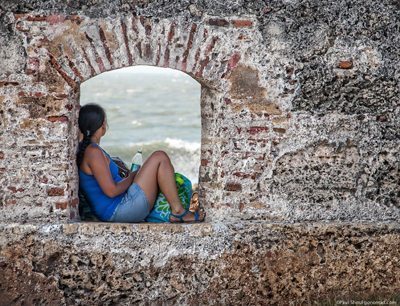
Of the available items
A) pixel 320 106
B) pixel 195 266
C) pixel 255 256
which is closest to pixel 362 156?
pixel 320 106

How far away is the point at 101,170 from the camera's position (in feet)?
19.6

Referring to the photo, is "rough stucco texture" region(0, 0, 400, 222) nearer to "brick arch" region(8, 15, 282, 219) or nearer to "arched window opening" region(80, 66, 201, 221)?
"brick arch" region(8, 15, 282, 219)

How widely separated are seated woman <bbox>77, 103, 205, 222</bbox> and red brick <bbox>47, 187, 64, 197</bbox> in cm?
35

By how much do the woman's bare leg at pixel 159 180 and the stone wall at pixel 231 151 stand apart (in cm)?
22

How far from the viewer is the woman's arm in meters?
5.97

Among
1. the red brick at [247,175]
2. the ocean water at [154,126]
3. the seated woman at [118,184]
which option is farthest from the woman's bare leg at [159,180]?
the ocean water at [154,126]

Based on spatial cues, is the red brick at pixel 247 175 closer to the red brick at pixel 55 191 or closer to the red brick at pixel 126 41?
the red brick at pixel 126 41

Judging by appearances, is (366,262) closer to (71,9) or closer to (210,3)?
(210,3)

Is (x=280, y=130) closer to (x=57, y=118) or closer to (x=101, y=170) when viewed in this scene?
(x=101, y=170)

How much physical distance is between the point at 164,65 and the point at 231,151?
2.60 feet

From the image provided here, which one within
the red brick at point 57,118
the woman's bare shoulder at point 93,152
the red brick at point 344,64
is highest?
the red brick at point 344,64

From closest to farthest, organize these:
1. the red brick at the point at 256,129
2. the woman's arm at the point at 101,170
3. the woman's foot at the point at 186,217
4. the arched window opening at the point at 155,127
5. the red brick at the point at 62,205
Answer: the red brick at the point at 62,205
the red brick at the point at 256,129
the woman's arm at the point at 101,170
the woman's foot at the point at 186,217
the arched window opening at the point at 155,127

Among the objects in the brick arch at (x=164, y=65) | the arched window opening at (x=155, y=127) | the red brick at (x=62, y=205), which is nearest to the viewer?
the brick arch at (x=164, y=65)

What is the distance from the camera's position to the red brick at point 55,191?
5.73m
